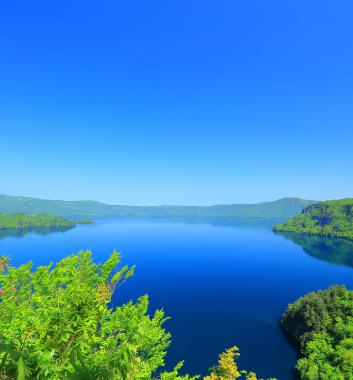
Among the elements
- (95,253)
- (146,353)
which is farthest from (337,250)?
(146,353)

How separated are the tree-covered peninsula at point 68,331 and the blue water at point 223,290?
131 feet

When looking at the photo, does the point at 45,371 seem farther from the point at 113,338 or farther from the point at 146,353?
the point at 146,353

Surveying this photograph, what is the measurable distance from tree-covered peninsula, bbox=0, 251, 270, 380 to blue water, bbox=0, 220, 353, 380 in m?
40.0

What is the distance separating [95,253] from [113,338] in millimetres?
160958

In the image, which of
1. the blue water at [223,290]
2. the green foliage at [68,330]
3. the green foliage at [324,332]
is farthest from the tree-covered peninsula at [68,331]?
the blue water at [223,290]

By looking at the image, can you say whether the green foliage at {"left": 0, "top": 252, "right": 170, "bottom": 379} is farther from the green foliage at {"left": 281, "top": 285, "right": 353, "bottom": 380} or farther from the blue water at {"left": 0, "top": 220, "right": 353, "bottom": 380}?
the blue water at {"left": 0, "top": 220, "right": 353, "bottom": 380}

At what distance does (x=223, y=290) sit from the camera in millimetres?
103625

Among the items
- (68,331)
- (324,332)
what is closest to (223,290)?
(324,332)

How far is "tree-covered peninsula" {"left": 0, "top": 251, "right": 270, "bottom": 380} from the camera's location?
18.3 ft

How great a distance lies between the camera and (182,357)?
178 ft

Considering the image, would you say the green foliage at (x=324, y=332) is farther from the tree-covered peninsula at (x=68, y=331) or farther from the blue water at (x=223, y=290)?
the tree-covered peninsula at (x=68, y=331)

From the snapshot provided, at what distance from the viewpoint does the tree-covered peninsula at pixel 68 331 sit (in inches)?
219

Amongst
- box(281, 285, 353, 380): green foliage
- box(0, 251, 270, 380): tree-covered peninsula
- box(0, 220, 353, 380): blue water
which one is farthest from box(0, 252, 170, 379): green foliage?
box(0, 220, 353, 380): blue water

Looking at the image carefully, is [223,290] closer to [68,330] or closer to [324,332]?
[324,332]
